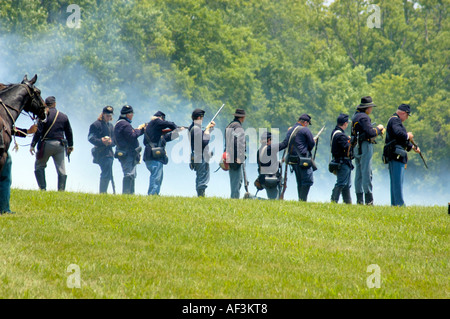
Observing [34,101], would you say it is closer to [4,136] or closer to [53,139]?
[4,136]

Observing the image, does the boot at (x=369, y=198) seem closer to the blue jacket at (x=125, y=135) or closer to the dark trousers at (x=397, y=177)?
the dark trousers at (x=397, y=177)

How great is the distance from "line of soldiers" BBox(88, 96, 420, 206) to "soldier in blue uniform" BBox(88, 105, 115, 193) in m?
0.33

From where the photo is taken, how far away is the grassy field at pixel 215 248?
844cm

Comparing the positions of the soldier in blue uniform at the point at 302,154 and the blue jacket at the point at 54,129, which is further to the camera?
the soldier in blue uniform at the point at 302,154

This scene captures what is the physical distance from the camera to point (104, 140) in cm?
1723

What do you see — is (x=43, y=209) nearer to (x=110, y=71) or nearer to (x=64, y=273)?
(x=64, y=273)

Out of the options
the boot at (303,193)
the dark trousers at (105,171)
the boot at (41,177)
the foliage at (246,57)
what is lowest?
the boot at (303,193)

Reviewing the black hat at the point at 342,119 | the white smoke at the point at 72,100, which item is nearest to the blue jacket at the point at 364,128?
the black hat at the point at 342,119

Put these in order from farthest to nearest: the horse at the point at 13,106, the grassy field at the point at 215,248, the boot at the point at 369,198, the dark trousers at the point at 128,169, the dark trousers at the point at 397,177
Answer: the dark trousers at the point at 128,169
the boot at the point at 369,198
the dark trousers at the point at 397,177
the horse at the point at 13,106
the grassy field at the point at 215,248

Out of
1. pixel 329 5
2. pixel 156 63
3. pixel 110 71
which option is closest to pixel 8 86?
pixel 110 71

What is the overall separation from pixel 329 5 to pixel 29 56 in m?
28.0

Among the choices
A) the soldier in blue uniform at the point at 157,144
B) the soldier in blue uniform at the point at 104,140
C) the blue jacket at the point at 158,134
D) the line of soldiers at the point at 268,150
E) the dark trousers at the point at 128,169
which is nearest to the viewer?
the line of soldiers at the point at 268,150

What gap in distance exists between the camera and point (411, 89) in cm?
5225

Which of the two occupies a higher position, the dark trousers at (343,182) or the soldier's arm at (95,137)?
the soldier's arm at (95,137)
